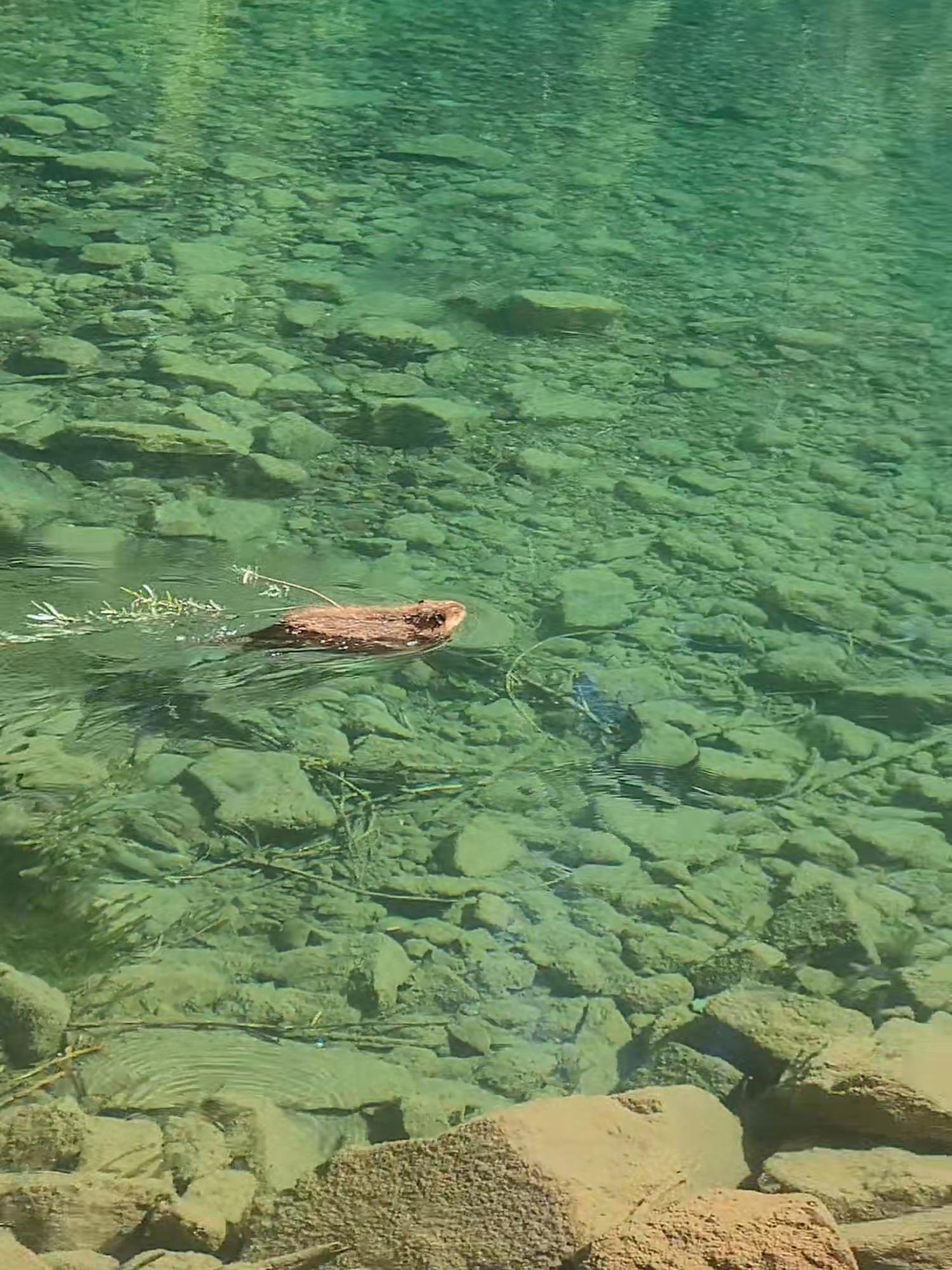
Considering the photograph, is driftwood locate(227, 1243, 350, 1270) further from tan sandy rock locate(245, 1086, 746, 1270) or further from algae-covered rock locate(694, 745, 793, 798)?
algae-covered rock locate(694, 745, 793, 798)

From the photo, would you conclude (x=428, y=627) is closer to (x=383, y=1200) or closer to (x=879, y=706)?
(x=879, y=706)

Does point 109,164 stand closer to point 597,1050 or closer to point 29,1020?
point 29,1020

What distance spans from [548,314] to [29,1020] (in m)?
3.21

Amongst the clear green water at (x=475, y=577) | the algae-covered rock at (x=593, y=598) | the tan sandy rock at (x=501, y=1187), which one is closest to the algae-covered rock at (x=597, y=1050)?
the clear green water at (x=475, y=577)

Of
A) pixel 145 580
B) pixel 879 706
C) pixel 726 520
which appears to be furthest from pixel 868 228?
pixel 145 580

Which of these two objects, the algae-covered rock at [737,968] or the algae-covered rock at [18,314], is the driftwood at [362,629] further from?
the algae-covered rock at [18,314]

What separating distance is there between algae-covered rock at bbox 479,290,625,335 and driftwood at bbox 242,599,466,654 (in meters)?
1.87

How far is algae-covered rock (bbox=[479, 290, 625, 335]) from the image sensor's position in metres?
4.72

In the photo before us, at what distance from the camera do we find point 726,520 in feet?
12.1

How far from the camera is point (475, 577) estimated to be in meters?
3.34

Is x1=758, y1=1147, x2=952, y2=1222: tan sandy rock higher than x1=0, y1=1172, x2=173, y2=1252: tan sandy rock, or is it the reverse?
x1=758, y1=1147, x2=952, y2=1222: tan sandy rock

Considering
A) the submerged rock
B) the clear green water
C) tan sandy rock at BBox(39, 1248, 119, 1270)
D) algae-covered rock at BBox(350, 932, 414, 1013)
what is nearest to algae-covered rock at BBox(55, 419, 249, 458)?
the clear green water

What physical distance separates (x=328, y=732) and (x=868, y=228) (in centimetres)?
402

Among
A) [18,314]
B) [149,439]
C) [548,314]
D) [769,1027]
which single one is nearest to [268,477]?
[149,439]
